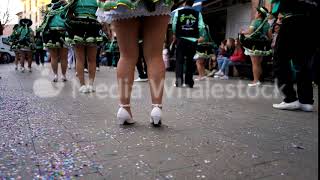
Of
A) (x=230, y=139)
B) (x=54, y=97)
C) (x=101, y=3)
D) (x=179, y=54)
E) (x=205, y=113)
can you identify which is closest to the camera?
(x=230, y=139)

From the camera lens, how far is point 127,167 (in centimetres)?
239

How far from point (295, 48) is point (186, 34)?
3715mm

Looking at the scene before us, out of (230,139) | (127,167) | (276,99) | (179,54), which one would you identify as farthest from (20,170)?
(179,54)

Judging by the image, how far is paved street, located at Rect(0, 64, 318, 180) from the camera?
2.32m

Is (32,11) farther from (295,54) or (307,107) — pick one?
(307,107)

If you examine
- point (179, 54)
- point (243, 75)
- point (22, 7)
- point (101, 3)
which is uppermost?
point (22, 7)

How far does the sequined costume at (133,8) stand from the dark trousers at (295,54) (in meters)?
2.12

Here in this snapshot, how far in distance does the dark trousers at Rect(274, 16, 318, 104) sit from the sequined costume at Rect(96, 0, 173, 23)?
212 cm

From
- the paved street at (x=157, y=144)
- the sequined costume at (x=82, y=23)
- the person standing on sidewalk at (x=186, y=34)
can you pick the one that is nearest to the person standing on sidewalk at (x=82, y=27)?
the sequined costume at (x=82, y=23)

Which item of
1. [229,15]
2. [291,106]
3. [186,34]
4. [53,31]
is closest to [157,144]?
[291,106]

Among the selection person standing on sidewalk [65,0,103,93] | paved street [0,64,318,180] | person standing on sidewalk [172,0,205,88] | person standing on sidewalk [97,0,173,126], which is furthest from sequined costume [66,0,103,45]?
person standing on sidewalk [97,0,173,126]

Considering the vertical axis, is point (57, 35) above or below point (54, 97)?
above

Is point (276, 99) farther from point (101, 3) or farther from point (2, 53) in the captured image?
point (2, 53)

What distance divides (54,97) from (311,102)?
3.59 meters
